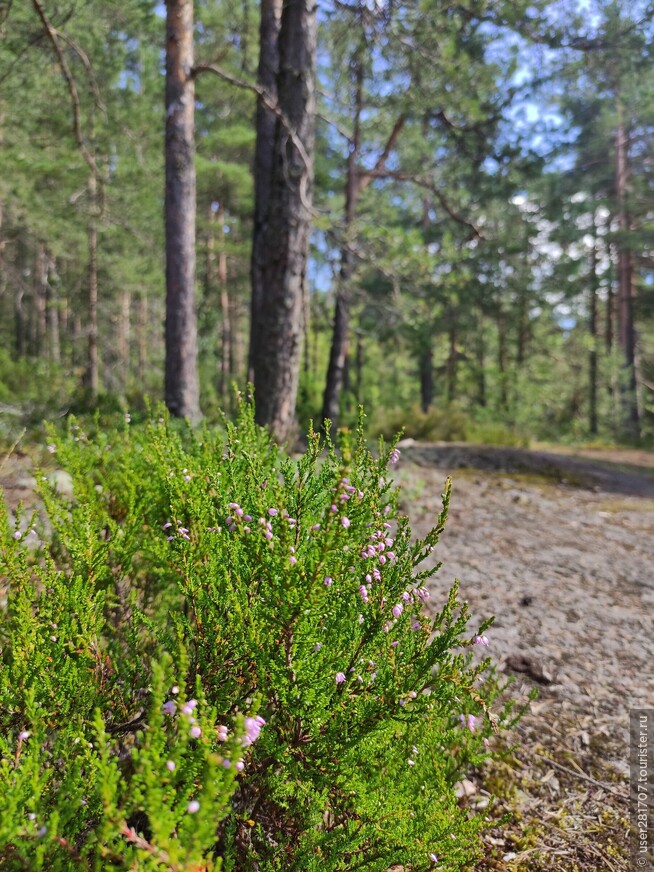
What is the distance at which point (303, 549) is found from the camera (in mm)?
1275

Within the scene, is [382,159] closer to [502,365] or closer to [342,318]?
[342,318]

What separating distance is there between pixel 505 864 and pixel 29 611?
164 cm

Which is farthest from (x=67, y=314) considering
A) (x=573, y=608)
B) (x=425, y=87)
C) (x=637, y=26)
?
(x=573, y=608)

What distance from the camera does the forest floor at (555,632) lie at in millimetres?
1723

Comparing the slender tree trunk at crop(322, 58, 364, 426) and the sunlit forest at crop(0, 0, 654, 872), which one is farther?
the slender tree trunk at crop(322, 58, 364, 426)

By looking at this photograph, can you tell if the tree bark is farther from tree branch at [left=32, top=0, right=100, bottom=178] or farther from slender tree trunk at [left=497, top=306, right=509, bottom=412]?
slender tree trunk at [left=497, top=306, right=509, bottom=412]

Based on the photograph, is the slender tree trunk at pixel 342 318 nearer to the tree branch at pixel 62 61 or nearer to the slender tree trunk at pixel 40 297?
the tree branch at pixel 62 61

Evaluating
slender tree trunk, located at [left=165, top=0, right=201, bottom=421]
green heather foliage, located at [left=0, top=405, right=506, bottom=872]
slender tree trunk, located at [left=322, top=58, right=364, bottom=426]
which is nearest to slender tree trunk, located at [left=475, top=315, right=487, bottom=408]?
slender tree trunk, located at [left=322, top=58, right=364, bottom=426]

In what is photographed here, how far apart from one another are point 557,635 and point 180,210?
18.3 ft

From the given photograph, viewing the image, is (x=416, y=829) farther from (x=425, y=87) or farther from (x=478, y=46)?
(x=478, y=46)

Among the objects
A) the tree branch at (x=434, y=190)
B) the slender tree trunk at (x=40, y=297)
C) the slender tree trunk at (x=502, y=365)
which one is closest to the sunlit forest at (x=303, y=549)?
the tree branch at (x=434, y=190)

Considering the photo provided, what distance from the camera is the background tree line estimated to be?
16.6 feet

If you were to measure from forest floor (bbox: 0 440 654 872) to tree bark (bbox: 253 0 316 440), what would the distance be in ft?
6.64

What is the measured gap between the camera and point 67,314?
27.0m
